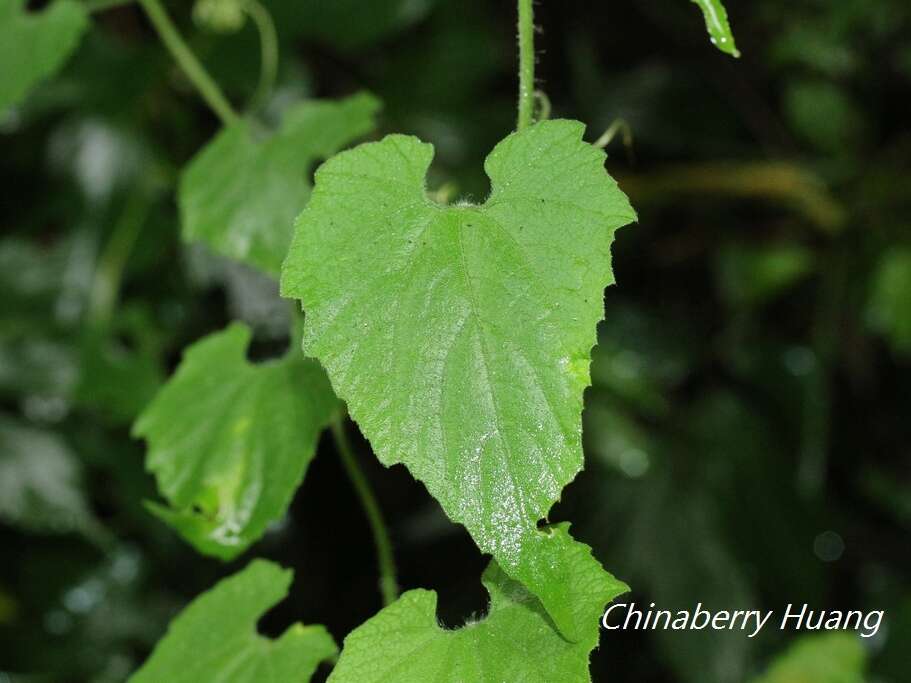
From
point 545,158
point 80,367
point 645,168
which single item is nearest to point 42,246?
point 80,367

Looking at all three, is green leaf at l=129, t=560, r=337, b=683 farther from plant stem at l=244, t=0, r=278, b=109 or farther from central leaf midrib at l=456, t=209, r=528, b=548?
plant stem at l=244, t=0, r=278, b=109

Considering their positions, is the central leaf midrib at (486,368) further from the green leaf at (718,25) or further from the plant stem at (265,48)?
the plant stem at (265,48)

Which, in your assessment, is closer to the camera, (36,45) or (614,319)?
(36,45)

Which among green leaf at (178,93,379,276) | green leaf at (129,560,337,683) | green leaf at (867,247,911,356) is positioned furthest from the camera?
green leaf at (867,247,911,356)

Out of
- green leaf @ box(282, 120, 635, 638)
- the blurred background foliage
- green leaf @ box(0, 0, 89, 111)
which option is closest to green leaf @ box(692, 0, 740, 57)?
green leaf @ box(282, 120, 635, 638)

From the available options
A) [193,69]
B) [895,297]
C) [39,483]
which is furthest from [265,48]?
[895,297]

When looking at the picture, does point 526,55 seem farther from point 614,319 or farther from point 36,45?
point 614,319

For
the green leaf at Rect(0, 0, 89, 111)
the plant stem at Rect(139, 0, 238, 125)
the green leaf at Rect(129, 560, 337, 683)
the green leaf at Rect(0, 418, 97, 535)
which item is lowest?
the green leaf at Rect(0, 418, 97, 535)

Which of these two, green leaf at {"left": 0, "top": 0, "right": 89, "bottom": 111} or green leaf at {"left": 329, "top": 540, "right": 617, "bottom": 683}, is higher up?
green leaf at {"left": 0, "top": 0, "right": 89, "bottom": 111}
